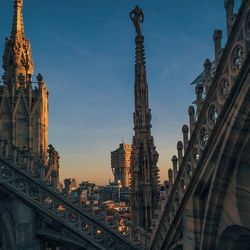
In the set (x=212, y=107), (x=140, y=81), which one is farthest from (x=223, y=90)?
(x=140, y=81)

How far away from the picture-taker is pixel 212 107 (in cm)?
626

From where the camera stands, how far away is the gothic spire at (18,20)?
111 feet

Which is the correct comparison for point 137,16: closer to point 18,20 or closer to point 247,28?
point 247,28

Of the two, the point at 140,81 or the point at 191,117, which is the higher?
the point at 140,81

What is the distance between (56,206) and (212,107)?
5994 millimetres

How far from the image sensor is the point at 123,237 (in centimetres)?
1008

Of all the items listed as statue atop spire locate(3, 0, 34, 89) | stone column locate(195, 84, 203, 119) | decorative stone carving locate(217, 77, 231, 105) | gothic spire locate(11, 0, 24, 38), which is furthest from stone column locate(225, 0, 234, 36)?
gothic spire locate(11, 0, 24, 38)

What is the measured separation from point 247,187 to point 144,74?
30.1ft

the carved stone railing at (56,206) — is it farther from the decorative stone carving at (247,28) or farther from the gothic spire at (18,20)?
the gothic spire at (18,20)

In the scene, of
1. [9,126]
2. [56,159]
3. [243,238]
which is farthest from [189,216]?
[9,126]

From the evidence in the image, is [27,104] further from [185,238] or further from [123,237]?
[185,238]

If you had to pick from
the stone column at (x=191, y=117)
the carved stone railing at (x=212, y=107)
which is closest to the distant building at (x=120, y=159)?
the carved stone railing at (x=212, y=107)

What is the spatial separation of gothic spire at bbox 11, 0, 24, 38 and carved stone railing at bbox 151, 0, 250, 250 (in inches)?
1184

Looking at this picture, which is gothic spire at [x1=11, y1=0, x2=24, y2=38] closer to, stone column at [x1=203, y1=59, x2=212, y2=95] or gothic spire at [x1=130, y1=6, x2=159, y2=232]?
gothic spire at [x1=130, y1=6, x2=159, y2=232]
